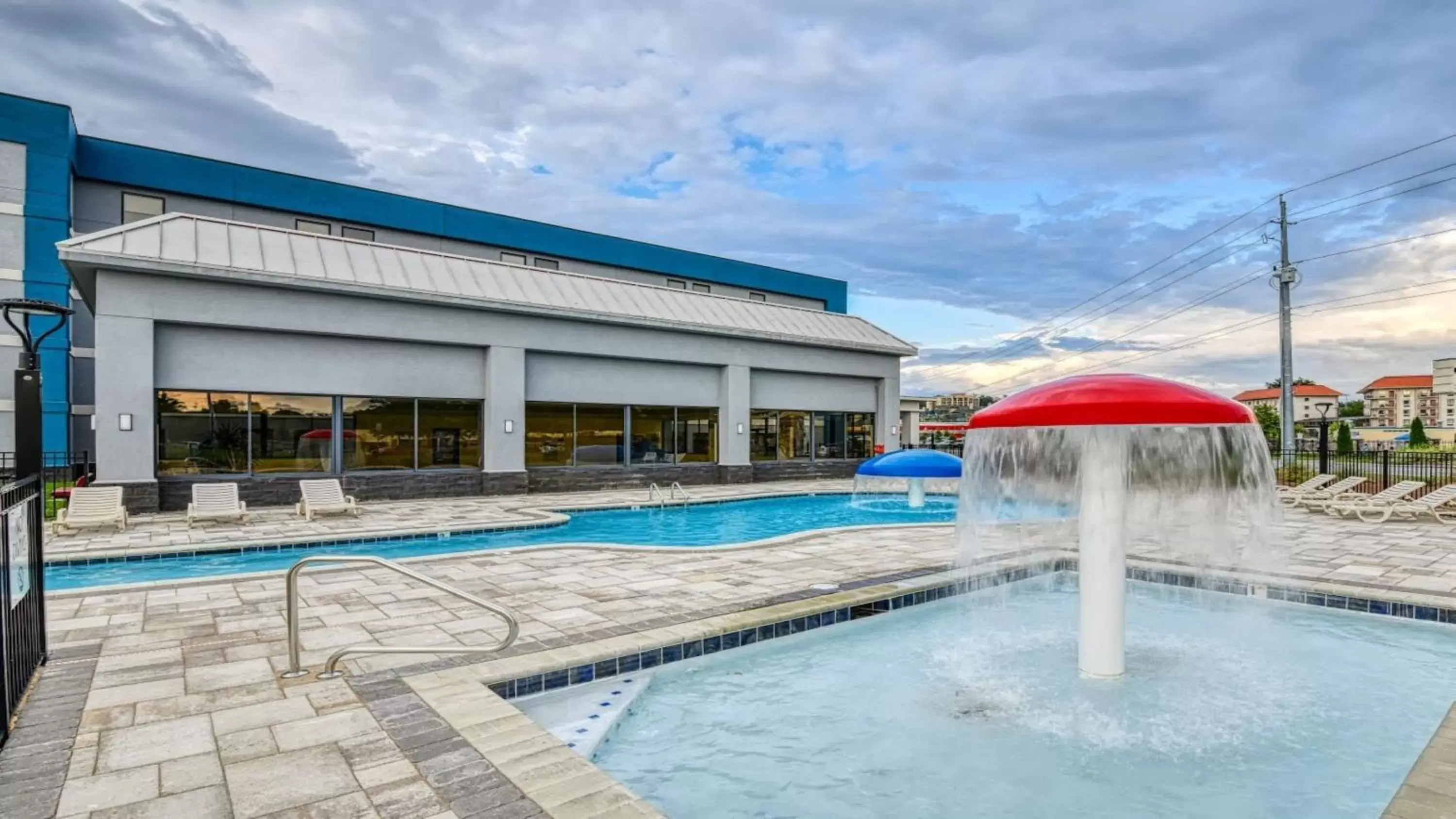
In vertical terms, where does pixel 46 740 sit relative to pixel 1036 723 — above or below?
above

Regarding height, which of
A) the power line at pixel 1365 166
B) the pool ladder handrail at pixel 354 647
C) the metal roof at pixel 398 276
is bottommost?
the pool ladder handrail at pixel 354 647

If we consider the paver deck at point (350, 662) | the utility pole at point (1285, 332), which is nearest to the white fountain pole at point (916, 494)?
the paver deck at point (350, 662)

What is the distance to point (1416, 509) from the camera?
13039 millimetres

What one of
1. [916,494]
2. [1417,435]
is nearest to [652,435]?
[916,494]

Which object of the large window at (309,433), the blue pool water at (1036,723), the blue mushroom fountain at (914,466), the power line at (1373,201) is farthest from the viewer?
the power line at (1373,201)

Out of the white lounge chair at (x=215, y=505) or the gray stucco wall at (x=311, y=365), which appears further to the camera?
the gray stucco wall at (x=311, y=365)

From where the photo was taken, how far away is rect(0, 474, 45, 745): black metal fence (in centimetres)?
371

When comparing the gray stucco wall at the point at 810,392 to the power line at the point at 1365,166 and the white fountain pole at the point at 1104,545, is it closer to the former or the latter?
the power line at the point at 1365,166

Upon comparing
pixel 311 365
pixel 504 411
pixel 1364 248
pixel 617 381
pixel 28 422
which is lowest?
pixel 28 422

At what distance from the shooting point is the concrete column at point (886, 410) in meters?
25.2

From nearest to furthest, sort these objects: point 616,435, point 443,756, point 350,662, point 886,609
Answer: point 443,756, point 350,662, point 886,609, point 616,435

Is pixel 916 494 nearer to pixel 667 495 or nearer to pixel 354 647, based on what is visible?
pixel 667 495

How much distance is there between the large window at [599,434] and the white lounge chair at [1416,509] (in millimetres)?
16140

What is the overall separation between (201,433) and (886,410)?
772 inches
